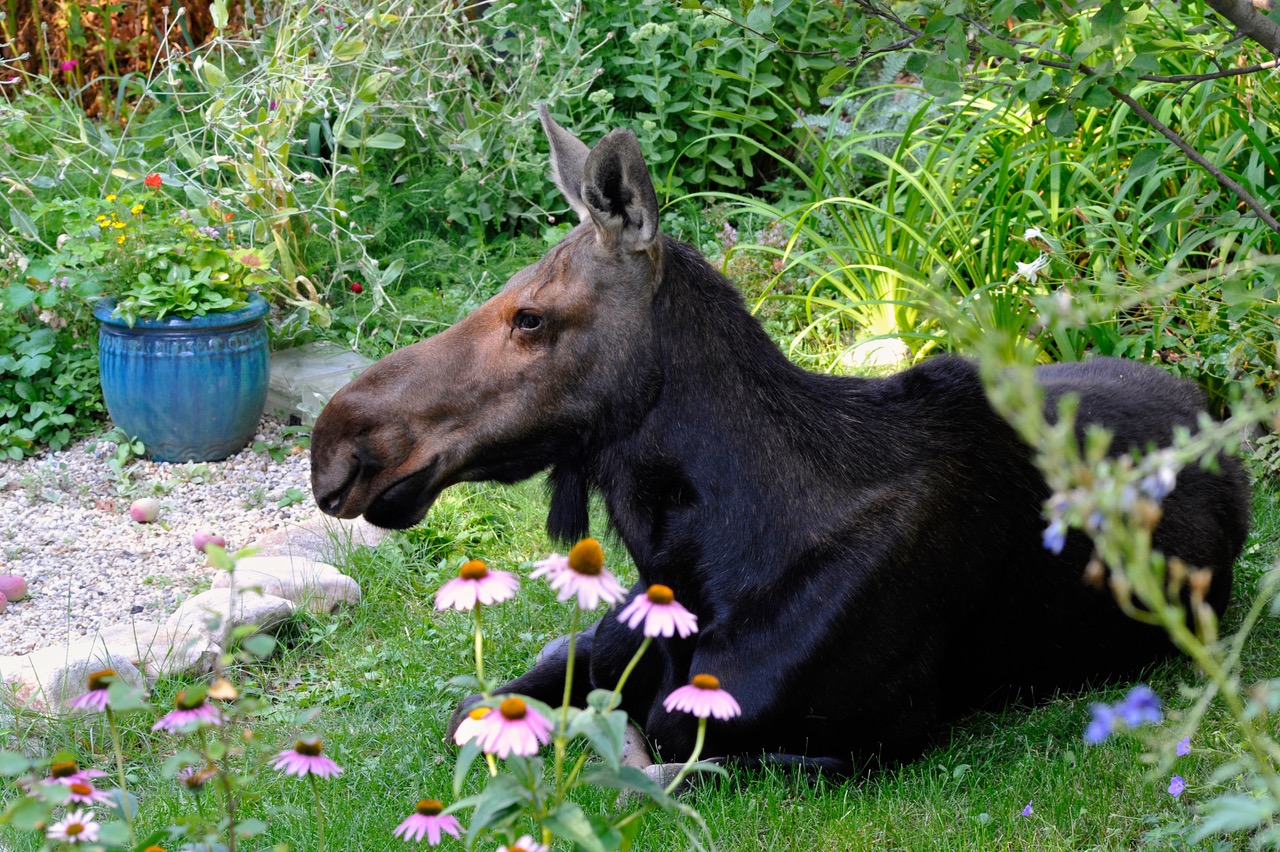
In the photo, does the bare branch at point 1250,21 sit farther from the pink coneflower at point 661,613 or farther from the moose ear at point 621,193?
the pink coneflower at point 661,613

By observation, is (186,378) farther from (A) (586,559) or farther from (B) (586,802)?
(A) (586,559)

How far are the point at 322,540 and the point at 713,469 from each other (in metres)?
2.22

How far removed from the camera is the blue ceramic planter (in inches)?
224

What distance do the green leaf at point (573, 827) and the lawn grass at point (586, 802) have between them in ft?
1.99

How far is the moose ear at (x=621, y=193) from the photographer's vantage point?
3.06 meters

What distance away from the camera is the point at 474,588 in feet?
6.48

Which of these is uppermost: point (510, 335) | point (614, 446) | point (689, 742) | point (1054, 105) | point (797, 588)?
point (1054, 105)

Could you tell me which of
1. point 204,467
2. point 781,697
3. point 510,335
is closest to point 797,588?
point 781,697

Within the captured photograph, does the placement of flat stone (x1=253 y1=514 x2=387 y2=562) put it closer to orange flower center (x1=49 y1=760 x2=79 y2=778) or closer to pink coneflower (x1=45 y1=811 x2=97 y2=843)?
orange flower center (x1=49 y1=760 x2=79 y2=778)

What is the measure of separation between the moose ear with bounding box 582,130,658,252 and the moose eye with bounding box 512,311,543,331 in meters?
0.25

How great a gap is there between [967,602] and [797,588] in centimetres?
50

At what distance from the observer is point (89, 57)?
9.34 metres

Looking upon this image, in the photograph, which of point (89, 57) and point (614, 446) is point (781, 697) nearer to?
point (614, 446)

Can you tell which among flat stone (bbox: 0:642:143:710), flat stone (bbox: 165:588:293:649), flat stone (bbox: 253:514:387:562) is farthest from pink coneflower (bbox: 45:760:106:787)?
flat stone (bbox: 253:514:387:562)
